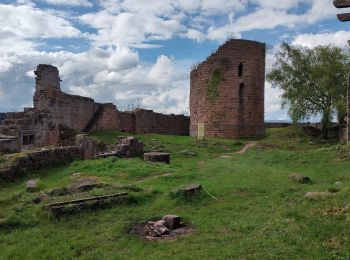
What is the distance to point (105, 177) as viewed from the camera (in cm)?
1376

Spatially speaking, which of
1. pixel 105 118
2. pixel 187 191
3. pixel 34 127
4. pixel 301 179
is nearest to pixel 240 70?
pixel 105 118

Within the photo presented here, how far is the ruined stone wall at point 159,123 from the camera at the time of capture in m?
36.7

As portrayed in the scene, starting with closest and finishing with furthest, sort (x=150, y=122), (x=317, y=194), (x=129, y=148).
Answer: (x=317, y=194)
(x=129, y=148)
(x=150, y=122)

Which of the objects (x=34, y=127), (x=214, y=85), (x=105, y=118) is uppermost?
(x=214, y=85)

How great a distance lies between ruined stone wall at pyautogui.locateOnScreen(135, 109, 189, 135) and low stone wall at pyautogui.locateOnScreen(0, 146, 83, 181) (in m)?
18.6

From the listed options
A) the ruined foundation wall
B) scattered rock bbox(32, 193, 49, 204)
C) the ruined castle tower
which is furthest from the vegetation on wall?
scattered rock bbox(32, 193, 49, 204)

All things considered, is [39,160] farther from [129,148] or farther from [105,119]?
[105,119]

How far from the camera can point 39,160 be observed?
15.6 metres

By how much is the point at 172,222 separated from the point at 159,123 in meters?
30.3

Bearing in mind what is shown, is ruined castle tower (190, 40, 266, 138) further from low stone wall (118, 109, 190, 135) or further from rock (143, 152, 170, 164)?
rock (143, 152, 170, 164)

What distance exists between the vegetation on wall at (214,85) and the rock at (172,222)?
24251 millimetres

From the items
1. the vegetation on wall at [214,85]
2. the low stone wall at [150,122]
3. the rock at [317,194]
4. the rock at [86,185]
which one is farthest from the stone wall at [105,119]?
the rock at [317,194]

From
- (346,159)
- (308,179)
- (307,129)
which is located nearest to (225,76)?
(307,129)

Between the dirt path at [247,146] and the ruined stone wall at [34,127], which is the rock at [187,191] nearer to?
the ruined stone wall at [34,127]
